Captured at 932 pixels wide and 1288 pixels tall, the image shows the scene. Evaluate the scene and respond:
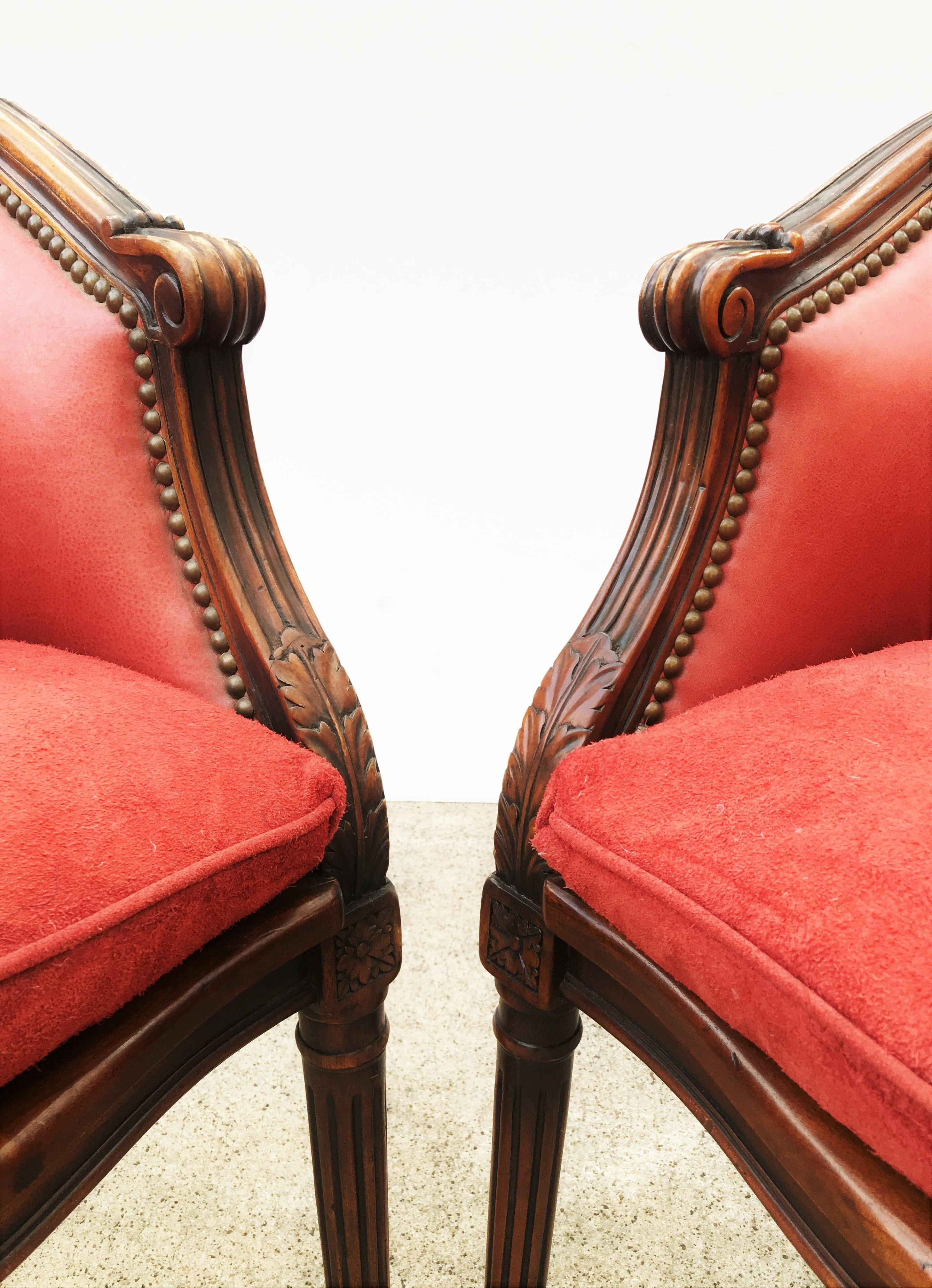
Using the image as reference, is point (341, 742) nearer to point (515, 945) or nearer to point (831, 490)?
point (515, 945)

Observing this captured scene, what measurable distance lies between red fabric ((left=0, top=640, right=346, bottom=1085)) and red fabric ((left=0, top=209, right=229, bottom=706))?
7 cm

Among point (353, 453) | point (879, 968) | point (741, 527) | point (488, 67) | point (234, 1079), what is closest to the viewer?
point (879, 968)

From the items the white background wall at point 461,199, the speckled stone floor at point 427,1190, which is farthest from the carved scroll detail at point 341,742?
the white background wall at point 461,199

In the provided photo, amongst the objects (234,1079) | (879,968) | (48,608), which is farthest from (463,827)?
(879,968)

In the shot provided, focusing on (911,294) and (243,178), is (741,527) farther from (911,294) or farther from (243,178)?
(243,178)

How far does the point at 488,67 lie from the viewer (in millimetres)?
1157

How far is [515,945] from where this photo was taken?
56 centimetres

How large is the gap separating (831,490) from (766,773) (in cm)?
25

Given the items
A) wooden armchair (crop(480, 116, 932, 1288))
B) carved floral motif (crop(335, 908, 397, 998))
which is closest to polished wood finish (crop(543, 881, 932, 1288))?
wooden armchair (crop(480, 116, 932, 1288))

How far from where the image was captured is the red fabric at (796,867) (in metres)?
0.32

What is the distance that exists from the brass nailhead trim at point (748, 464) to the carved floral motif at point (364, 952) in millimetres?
212

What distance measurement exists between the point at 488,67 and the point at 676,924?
3.75 ft

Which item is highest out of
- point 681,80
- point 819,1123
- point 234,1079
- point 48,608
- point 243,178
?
point 681,80

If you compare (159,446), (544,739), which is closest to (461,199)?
(159,446)
